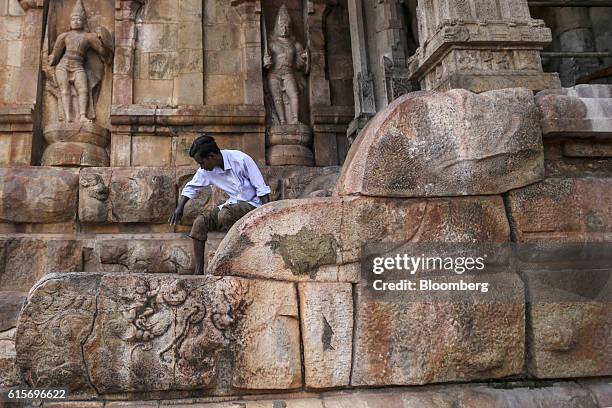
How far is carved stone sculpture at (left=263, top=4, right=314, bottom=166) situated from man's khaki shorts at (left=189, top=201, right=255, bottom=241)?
366 centimetres

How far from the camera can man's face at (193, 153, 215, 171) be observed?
15.4ft

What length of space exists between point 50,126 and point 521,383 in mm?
7723

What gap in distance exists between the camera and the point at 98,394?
3.02m

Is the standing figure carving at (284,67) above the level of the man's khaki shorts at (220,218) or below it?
above

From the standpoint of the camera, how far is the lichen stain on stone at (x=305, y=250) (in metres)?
3.29

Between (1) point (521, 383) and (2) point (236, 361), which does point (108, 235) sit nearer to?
(2) point (236, 361)

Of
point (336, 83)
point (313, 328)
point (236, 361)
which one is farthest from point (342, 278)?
point (336, 83)

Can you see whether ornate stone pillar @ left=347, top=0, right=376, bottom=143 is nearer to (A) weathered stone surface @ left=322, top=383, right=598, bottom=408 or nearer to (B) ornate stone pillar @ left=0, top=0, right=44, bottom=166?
(B) ornate stone pillar @ left=0, top=0, right=44, bottom=166

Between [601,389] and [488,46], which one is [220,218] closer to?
[488,46]

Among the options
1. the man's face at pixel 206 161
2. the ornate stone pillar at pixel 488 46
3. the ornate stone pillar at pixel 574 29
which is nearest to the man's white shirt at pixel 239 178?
the man's face at pixel 206 161

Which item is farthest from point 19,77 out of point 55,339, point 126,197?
point 55,339

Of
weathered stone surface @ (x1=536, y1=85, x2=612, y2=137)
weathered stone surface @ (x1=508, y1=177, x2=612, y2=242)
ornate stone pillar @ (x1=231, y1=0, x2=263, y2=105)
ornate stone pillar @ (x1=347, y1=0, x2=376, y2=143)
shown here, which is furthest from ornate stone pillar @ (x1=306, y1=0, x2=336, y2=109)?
weathered stone surface @ (x1=508, y1=177, x2=612, y2=242)

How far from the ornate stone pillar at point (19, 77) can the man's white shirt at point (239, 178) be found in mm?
4791

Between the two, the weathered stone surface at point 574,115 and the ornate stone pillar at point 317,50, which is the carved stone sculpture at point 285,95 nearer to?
the ornate stone pillar at point 317,50
